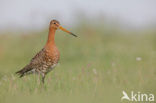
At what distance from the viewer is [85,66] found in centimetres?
1201

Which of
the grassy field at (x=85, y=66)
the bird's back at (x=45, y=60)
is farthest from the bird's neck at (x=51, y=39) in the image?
the grassy field at (x=85, y=66)

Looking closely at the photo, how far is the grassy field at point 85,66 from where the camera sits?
24.9 ft

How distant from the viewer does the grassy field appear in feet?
24.9

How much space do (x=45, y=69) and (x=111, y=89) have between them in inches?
69.4

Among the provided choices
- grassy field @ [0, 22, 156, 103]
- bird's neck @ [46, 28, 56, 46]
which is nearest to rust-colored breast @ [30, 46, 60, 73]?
bird's neck @ [46, 28, 56, 46]

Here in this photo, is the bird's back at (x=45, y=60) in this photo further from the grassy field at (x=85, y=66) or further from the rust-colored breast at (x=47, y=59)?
the grassy field at (x=85, y=66)

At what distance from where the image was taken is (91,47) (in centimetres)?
1418

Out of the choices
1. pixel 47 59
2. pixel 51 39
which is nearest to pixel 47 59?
pixel 47 59

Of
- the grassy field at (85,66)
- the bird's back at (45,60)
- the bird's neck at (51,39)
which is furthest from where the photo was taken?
the bird's neck at (51,39)

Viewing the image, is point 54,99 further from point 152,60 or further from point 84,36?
point 84,36

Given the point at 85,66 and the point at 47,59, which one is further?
the point at 85,66

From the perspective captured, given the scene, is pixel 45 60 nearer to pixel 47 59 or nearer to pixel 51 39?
pixel 47 59

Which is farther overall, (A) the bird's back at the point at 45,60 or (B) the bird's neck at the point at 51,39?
(B) the bird's neck at the point at 51,39

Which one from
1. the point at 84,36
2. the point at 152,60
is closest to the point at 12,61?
the point at 84,36
